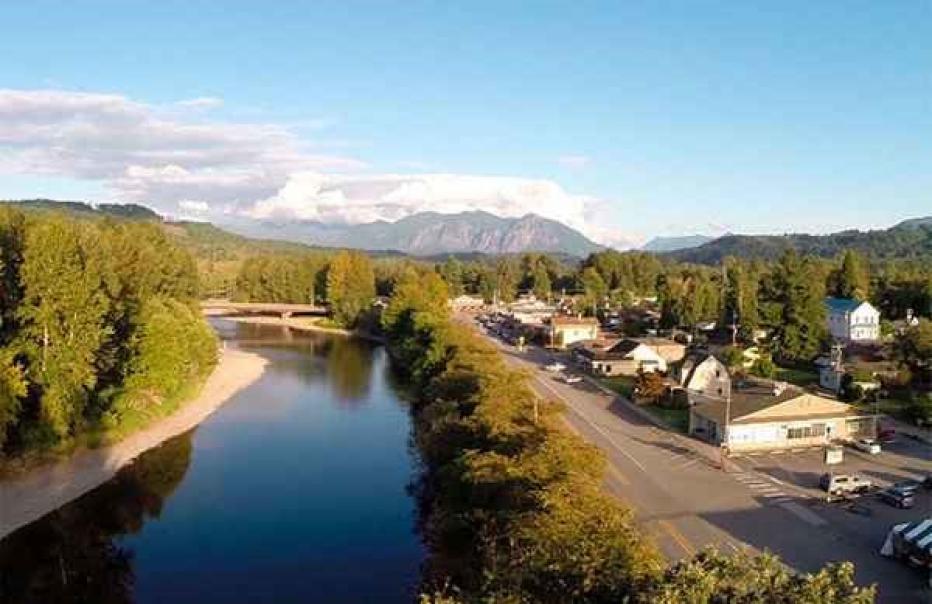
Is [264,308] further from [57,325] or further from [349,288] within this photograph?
[57,325]

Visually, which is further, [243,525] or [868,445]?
[868,445]

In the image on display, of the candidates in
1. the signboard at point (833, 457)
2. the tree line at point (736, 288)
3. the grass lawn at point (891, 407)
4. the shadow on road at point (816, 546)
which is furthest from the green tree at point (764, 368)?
the shadow on road at point (816, 546)

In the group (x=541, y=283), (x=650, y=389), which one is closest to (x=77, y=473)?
(x=650, y=389)

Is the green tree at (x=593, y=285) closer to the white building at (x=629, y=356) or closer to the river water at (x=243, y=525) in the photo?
the white building at (x=629, y=356)

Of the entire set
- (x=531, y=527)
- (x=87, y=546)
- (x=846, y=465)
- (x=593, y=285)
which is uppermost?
(x=593, y=285)

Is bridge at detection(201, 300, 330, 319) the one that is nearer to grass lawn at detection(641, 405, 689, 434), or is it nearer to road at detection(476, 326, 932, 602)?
grass lawn at detection(641, 405, 689, 434)

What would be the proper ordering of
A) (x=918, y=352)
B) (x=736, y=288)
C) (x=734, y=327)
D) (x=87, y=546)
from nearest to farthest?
(x=87, y=546), (x=918, y=352), (x=734, y=327), (x=736, y=288)

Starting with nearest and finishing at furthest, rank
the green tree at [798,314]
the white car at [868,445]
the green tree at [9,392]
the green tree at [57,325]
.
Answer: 1. the green tree at [9,392]
2. the green tree at [57,325]
3. the white car at [868,445]
4. the green tree at [798,314]

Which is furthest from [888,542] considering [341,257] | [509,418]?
[341,257]
